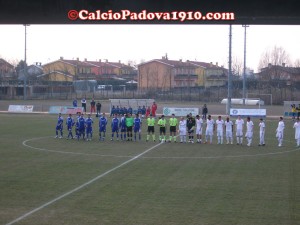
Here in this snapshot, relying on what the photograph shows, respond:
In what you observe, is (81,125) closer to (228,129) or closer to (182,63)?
(228,129)

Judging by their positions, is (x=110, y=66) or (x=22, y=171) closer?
(x=22, y=171)

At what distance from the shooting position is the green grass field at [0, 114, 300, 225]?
1420 cm

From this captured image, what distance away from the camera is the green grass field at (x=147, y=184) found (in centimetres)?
1420

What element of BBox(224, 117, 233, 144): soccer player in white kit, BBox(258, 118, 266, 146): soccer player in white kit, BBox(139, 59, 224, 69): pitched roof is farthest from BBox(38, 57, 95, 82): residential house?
BBox(258, 118, 266, 146): soccer player in white kit

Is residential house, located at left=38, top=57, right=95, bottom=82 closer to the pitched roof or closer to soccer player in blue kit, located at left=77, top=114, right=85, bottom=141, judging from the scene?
the pitched roof

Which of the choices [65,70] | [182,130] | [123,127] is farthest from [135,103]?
[65,70]

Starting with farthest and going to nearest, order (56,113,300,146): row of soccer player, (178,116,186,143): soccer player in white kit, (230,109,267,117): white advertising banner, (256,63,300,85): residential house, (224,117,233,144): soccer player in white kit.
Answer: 1. (256,63,300,85): residential house
2. (230,109,267,117): white advertising banner
3. (178,116,186,143): soccer player in white kit
4. (56,113,300,146): row of soccer player
5. (224,117,233,144): soccer player in white kit

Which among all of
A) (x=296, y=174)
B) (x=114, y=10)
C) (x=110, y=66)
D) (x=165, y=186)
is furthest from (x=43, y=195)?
(x=110, y=66)

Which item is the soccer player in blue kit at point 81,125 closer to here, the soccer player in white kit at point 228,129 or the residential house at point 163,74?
the soccer player in white kit at point 228,129

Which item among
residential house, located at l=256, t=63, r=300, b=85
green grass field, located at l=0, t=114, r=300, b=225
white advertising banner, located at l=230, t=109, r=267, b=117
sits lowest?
green grass field, located at l=0, t=114, r=300, b=225

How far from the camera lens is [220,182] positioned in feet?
62.1

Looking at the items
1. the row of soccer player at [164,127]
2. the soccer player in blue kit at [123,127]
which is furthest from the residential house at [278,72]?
the soccer player in blue kit at [123,127]

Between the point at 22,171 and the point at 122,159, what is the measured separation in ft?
16.7

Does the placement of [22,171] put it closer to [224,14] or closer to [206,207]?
[206,207]
